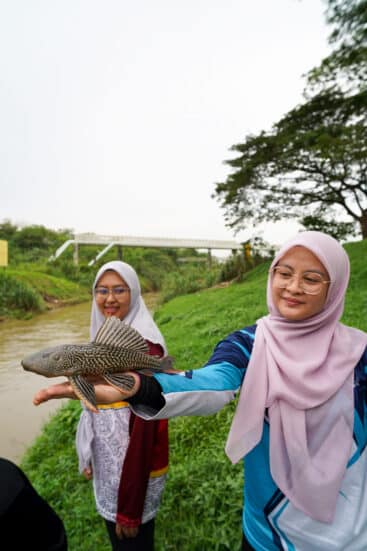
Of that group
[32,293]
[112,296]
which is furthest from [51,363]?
[32,293]

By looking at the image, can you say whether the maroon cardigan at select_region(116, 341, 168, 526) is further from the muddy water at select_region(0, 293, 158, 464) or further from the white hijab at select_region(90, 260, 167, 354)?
the muddy water at select_region(0, 293, 158, 464)

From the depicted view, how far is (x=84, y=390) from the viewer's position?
32.4 inches

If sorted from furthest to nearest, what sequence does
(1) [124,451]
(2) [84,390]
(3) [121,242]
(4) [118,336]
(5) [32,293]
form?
(3) [121,242] < (5) [32,293] < (1) [124,451] < (4) [118,336] < (2) [84,390]

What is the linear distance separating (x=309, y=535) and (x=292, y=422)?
0.34 meters

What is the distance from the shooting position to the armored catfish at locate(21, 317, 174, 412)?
0.83 meters

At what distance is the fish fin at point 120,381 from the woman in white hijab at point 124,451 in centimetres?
62

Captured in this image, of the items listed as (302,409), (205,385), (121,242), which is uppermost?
(121,242)

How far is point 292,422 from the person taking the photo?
101 centimetres

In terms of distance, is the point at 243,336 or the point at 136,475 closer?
the point at 243,336

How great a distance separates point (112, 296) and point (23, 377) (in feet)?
16.9

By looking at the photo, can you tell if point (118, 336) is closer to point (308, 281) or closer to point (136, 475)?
point (308, 281)

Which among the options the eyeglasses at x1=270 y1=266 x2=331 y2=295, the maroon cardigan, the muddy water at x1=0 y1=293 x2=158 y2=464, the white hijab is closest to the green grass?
the muddy water at x1=0 y1=293 x2=158 y2=464

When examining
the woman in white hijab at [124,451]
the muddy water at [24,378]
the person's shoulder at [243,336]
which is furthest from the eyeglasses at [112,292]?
the muddy water at [24,378]

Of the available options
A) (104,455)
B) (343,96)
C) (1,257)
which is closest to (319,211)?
(343,96)
